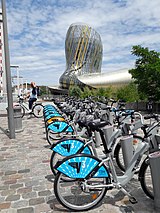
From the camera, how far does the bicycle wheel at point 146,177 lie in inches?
101

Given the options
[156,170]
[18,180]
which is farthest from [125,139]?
[18,180]

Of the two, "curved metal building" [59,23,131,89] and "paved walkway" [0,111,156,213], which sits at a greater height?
"curved metal building" [59,23,131,89]

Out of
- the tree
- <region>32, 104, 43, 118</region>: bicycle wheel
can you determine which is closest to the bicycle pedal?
<region>32, 104, 43, 118</region>: bicycle wheel

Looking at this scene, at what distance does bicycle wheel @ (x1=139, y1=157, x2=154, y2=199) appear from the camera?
101 inches

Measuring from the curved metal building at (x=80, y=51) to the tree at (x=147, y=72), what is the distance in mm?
43776

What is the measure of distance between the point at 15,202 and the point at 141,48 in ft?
40.1

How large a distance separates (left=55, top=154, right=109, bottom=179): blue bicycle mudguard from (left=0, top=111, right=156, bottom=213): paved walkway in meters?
0.54

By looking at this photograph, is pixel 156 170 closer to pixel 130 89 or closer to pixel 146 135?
pixel 146 135

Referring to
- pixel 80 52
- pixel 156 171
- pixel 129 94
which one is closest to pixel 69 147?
pixel 156 171

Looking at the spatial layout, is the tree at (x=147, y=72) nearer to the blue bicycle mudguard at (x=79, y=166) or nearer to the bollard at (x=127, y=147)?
the bollard at (x=127, y=147)

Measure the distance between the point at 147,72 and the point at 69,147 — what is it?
10.6 meters

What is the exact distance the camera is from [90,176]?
2391mm

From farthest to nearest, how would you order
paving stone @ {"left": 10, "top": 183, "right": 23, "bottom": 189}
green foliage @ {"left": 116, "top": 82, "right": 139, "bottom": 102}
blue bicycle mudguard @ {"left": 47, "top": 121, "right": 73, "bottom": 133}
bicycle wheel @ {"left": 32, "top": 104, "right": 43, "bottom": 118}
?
green foliage @ {"left": 116, "top": 82, "right": 139, "bottom": 102} → bicycle wheel @ {"left": 32, "top": 104, "right": 43, "bottom": 118} → blue bicycle mudguard @ {"left": 47, "top": 121, "right": 73, "bottom": 133} → paving stone @ {"left": 10, "top": 183, "right": 23, "bottom": 189}

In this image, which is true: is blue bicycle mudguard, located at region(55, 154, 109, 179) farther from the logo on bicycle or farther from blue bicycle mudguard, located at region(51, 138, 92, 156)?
blue bicycle mudguard, located at region(51, 138, 92, 156)
